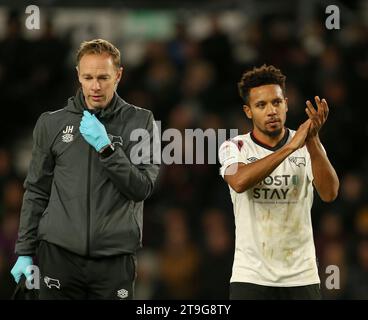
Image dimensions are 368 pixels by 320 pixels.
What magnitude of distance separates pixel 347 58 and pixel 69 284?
16.9ft

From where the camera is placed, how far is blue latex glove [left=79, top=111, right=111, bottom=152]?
4.43 m

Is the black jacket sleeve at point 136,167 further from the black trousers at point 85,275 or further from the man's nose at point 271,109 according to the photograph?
the man's nose at point 271,109

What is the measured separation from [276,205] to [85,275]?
40.4 inches

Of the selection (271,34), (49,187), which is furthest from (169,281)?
(271,34)

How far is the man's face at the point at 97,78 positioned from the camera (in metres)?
4.56

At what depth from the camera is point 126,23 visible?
9.39 metres

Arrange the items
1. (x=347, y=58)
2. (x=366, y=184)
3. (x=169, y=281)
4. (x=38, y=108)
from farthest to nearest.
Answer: (x=347, y=58) < (x=38, y=108) < (x=366, y=184) < (x=169, y=281)

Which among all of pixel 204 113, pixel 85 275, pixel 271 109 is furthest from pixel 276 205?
pixel 204 113

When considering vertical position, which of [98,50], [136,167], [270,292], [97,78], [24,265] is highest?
[98,50]

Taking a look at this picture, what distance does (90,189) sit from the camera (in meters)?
4.48

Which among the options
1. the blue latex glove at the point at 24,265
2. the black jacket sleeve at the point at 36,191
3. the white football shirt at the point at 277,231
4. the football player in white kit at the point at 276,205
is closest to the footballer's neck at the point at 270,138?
the football player in white kit at the point at 276,205

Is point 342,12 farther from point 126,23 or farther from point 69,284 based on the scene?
point 69,284

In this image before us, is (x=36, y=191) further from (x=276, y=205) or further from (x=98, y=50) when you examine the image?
(x=276, y=205)

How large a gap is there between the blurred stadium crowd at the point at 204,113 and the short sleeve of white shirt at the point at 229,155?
1677mm
